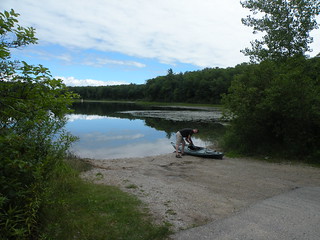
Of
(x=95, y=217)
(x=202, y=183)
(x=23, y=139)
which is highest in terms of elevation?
(x=23, y=139)

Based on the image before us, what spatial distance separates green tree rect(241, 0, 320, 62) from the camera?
1549 cm

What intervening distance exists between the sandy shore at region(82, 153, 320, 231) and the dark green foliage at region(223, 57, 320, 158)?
206 cm

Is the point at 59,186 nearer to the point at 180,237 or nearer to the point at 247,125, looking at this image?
the point at 180,237

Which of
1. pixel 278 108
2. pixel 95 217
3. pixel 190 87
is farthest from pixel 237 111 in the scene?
pixel 190 87

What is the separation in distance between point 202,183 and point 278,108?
285 inches

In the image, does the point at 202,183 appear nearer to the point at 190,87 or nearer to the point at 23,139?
the point at 23,139

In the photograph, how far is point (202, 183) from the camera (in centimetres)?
914

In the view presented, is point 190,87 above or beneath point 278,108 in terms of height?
above

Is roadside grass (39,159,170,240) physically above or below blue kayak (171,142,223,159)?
above

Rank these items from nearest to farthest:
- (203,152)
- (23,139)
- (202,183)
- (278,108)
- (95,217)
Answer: (23,139)
(95,217)
(202,183)
(278,108)
(203,152)

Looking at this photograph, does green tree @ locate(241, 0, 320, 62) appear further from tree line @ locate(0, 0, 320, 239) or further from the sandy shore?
the sandy shore

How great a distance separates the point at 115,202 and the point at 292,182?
675 cm

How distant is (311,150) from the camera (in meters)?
13.7

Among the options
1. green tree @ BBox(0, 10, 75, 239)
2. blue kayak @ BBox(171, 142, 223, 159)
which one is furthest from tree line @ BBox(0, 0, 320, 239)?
blue kayak @ BBox(171, 142, 223, 159)
